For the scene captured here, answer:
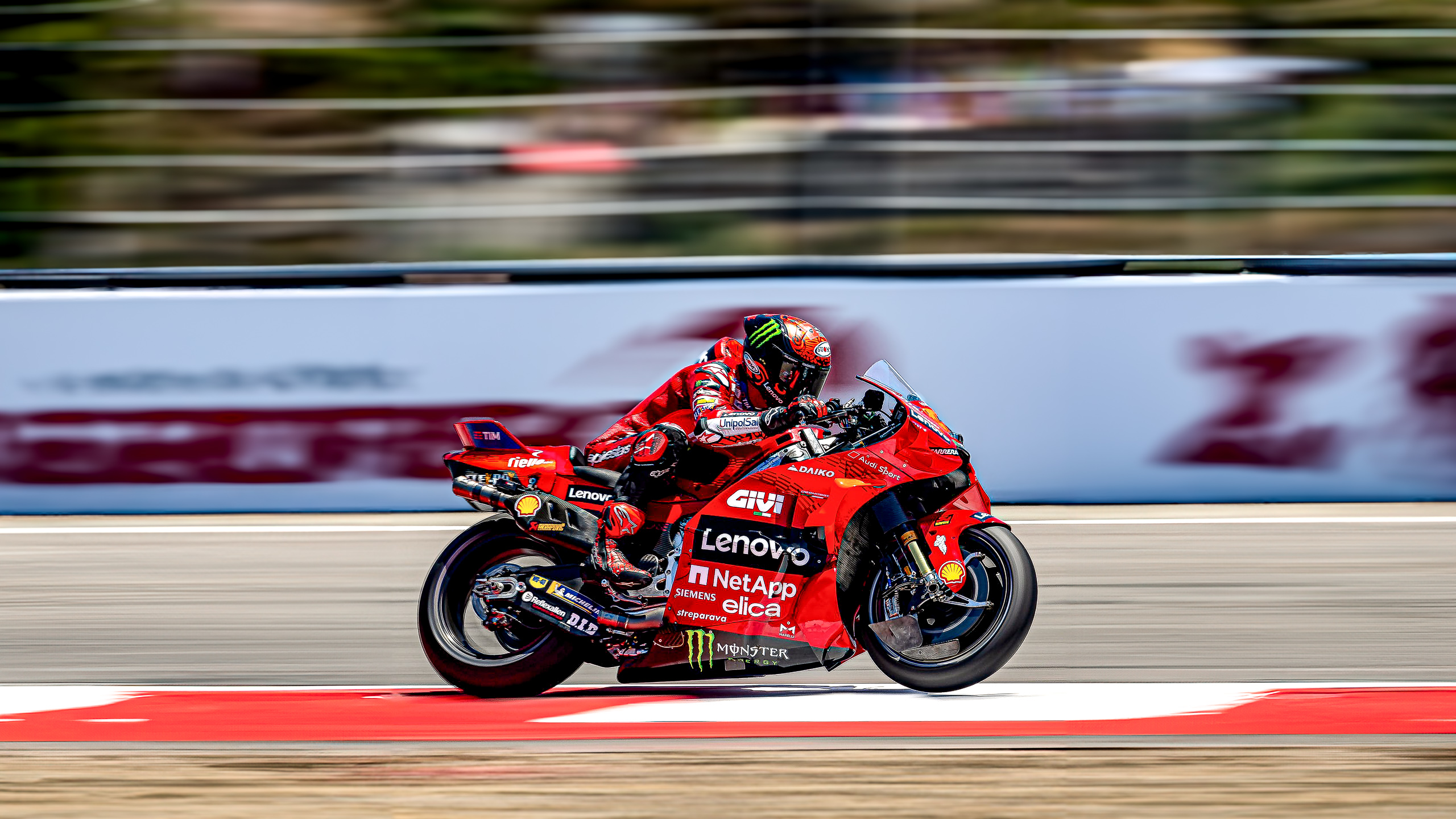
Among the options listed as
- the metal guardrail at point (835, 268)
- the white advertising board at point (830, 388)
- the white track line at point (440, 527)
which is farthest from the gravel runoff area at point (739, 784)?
the metal guardrail at point (835, 268)

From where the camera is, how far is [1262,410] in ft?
36.4

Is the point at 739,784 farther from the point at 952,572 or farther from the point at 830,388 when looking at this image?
the point at 830,388

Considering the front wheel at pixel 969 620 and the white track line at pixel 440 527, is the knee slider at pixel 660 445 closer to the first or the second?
the front wheel at pixel 969 620

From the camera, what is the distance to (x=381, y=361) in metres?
11.4

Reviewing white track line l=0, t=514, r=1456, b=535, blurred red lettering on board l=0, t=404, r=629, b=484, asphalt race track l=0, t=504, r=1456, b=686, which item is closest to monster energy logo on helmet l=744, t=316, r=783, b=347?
asphalt race track l=0, t=504, r=1456, b=686

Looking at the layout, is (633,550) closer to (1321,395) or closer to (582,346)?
(582,346)

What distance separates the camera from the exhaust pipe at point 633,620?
19.5 feet

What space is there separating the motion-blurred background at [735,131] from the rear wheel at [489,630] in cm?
569

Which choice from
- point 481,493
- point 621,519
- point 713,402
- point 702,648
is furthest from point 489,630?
point 713,402

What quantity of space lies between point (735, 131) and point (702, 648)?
6.27 m

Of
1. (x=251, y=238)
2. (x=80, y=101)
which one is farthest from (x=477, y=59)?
(x=80, y=101)

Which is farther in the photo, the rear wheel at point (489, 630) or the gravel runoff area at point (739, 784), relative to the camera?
the rear wheel at point (489, 630)

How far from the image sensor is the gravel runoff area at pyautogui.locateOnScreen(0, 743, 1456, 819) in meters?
4.70

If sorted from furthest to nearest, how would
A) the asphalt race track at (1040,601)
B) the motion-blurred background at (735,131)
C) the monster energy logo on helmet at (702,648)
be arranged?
the motion-blurred background at (735,131)
the asphalt race track at (1040,601)
the monster energy logo on helmet at (702,648)
